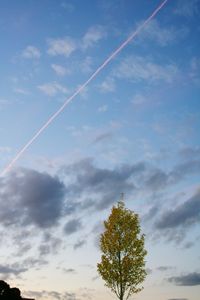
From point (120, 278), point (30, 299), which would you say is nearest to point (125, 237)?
point (120, 278)

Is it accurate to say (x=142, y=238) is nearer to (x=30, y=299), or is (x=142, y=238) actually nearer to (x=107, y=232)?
(x=107, y=232)

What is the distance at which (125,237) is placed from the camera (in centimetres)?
3591

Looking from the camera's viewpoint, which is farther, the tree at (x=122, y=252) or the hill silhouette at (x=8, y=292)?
the tree at (x=122, y=252)

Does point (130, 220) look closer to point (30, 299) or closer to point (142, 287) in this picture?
point (142, 287)

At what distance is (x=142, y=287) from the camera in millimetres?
35094

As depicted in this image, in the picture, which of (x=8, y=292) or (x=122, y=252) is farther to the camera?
(x=122, y=252)

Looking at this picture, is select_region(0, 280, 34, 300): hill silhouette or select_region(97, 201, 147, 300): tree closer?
select_region(0, 280, 34, 300): hill silhouette

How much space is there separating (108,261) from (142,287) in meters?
3.96

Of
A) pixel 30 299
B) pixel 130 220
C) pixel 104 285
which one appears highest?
pixel 130 220

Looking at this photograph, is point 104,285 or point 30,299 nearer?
point 30,299

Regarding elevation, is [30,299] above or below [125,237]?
below

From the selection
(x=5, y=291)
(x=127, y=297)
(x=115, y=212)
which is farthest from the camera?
(x=115, y=212)

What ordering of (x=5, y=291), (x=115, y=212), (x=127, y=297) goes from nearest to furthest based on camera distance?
(x=5, y=291) < (x=127, y=297) < (x=115, y=212)

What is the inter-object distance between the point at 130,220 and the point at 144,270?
482cm
